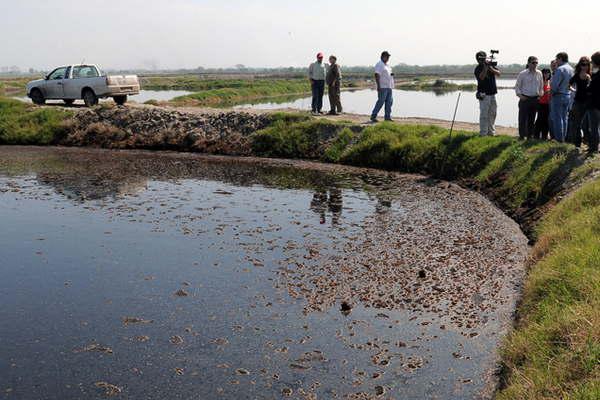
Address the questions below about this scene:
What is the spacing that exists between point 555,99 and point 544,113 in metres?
1.68

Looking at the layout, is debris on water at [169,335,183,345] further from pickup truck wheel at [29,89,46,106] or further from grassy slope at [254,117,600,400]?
pickup truck wheel at [29,89,46,106]

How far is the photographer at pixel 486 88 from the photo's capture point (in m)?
14.6

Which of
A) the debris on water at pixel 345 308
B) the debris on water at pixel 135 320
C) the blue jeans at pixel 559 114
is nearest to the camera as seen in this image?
the debris on water at pixel 135 320

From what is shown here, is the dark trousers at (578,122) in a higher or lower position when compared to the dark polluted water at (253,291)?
higher

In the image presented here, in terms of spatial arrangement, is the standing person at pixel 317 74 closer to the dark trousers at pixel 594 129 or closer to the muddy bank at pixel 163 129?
the muddy bank at pixel 163 129

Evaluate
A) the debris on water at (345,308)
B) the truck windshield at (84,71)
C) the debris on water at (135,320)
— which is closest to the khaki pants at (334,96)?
the truck windshield at (84,71)

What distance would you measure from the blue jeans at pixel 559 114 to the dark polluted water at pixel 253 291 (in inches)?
100

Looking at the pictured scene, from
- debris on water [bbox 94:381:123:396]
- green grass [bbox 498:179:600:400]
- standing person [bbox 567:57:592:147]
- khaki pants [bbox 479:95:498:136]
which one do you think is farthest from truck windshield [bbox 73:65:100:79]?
debris on water [bbox 94:381:123:396]

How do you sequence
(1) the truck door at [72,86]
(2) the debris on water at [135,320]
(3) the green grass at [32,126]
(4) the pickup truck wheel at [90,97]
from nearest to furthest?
(2) the debris on water at [135,320], (3) the green grass at [32,126], (4) the pickup truck wheel at [90,97], (1) the truck door at [72,86]

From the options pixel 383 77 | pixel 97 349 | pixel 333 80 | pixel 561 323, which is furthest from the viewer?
pixel 333 80

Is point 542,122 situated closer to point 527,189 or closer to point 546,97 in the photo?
point 546,97

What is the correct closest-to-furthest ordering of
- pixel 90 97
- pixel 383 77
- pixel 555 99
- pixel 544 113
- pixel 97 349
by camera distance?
pixel 97 349 < pixel 555 99 < pixel 544 113 < pixel 383 77 < pixel 90 97

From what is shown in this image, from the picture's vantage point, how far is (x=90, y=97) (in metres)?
25.1

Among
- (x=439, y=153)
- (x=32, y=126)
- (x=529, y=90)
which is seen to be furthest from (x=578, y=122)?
(x=32, y=126)
